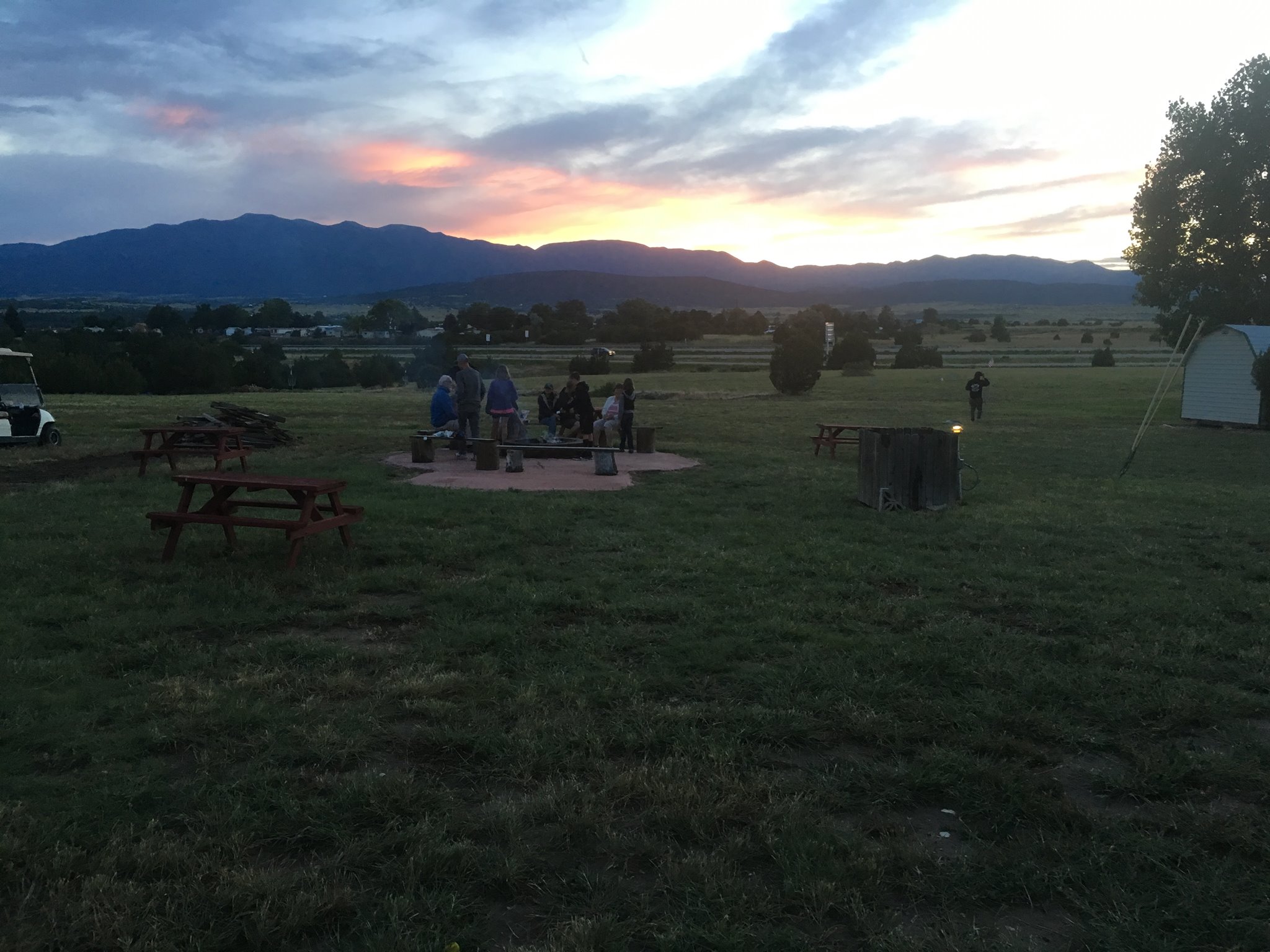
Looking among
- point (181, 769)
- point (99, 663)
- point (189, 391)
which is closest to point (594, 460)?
point (99, 663)

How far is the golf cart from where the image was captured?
15836mm

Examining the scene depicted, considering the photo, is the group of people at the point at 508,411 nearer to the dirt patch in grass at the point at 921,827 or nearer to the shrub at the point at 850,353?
the dirt patch in grass at the point at 921,827

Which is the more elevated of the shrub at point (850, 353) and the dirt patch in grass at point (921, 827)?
the shrub at point (850, 353)

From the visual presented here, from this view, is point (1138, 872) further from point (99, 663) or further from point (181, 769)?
point (99, 663)

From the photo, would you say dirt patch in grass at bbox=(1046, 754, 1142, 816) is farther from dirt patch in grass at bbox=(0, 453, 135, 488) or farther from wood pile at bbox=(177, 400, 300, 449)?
wood pile at bbox=(177, 400, 300, 449)

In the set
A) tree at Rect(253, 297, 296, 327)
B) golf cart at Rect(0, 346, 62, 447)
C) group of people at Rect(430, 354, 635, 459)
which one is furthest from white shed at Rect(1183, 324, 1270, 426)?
tree at Rect(253, 297, 296, 327)

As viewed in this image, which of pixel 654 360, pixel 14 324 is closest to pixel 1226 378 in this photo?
pixel 654 360

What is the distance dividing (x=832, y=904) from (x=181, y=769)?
2.67 meters

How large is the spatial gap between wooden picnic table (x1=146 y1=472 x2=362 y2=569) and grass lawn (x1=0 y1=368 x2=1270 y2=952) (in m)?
0.28

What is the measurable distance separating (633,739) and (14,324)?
277 feet

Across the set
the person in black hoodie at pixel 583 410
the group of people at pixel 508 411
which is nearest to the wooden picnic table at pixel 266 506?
the group of people at pixel 508 411

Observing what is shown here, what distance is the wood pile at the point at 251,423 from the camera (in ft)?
54.4

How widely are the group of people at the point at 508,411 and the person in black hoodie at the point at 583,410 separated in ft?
0.03

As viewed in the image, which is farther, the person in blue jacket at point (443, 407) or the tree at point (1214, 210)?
the tree at point (1214, 210)
